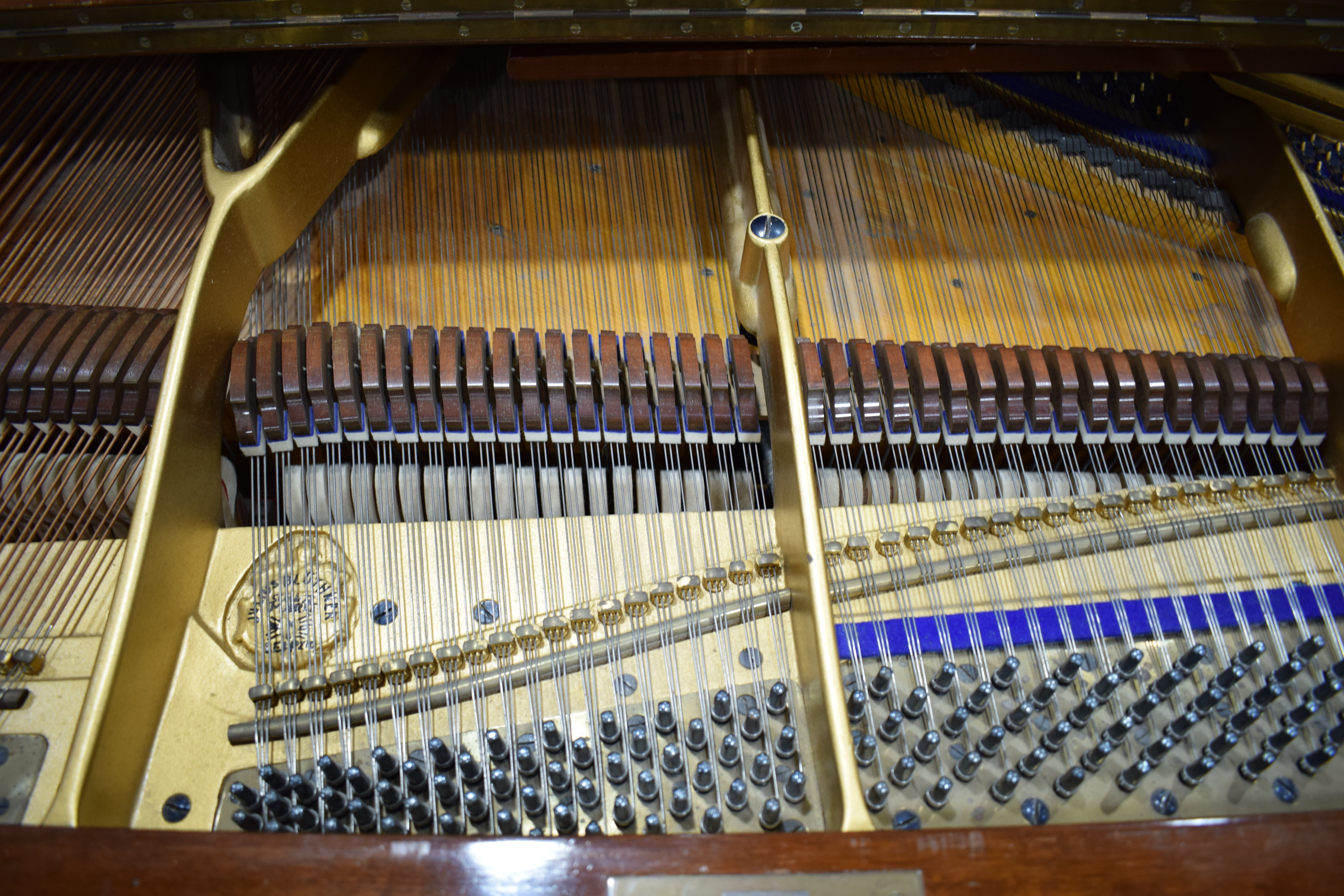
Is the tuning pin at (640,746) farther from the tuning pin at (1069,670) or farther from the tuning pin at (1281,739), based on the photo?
the tuning pin at (1281,739)

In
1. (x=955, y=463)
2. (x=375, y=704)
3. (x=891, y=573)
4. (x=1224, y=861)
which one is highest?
(x=955, y=463)

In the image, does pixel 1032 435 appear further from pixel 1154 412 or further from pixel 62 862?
pixel 62 862

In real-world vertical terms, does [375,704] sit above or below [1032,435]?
below

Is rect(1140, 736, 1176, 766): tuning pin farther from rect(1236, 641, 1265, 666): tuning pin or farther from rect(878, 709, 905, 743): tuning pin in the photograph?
rect(878, 709, 905, 743): tuning pin

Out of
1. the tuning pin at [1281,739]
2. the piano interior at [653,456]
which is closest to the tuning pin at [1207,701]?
the piano interior at [653,456]

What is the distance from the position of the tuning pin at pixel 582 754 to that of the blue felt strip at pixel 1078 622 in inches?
23.2

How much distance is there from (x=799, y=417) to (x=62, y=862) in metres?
1.56

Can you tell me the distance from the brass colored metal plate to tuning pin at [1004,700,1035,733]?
57 centimetres

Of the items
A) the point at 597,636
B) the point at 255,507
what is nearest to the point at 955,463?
the point at 597,636

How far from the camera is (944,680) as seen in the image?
2.09 metres

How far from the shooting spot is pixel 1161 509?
2520mm

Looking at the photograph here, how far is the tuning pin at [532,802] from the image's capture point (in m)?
1.92

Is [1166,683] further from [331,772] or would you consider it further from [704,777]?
[331,772]

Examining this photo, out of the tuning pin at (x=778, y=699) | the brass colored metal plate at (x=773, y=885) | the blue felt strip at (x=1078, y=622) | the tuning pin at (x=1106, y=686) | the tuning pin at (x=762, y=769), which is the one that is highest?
the blue felt strip at (x=1078, y=622)
